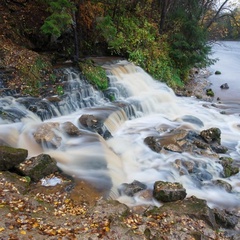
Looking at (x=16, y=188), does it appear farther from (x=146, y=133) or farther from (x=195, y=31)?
(x=195, y=31)

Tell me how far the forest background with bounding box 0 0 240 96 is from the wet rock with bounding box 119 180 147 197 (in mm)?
5257

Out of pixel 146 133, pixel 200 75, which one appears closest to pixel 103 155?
pixel 146 133

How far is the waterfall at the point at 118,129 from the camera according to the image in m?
7.67

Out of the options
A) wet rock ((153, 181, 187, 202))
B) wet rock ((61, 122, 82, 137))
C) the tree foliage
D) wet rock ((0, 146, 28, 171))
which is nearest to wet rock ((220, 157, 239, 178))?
wet rock ((153, 181, 187, 202))

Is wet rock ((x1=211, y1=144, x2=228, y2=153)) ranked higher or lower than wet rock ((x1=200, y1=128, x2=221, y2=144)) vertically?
lower

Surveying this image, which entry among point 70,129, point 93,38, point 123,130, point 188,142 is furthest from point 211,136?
point 93,38

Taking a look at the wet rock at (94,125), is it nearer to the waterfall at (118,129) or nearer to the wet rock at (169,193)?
the waterfall at (118,129)

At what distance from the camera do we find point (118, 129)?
10711 mm

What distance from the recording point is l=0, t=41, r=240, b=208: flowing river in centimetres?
760

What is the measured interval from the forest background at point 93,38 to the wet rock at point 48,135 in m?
2.09

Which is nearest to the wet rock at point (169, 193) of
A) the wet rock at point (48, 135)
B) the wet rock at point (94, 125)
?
the wet rock at point (48, 135)

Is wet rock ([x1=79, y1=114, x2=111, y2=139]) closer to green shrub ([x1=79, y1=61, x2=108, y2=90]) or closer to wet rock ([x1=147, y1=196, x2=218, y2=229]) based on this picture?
green shrub ([x1=79, y1=61, x2=108, y2=90])

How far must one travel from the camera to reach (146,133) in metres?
10.6

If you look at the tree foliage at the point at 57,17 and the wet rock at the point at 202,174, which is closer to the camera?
the wet rock at the point at 202,174
